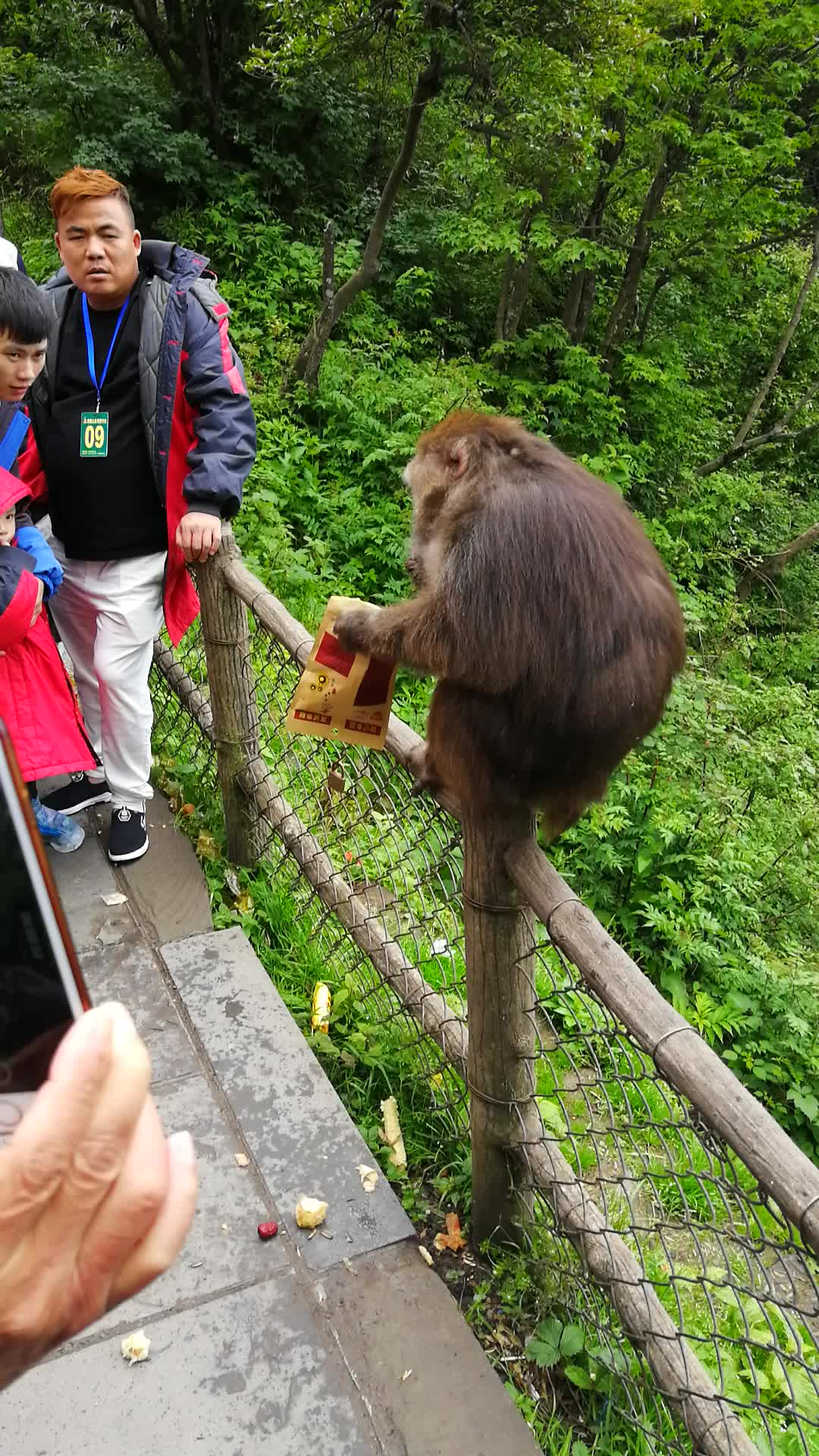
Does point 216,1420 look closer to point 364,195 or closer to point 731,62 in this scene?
point 731,62

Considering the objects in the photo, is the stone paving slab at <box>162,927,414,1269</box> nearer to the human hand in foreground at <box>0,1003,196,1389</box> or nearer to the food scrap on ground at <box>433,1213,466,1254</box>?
the food scrap on ground at <box>433,1213,466,1254</box>

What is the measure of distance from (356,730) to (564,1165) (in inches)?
41.6

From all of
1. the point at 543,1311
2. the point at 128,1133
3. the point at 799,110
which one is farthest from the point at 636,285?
the point at 128,1133

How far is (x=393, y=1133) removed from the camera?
2.54 metres

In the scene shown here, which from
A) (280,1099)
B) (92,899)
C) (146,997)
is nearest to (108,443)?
(92,899)

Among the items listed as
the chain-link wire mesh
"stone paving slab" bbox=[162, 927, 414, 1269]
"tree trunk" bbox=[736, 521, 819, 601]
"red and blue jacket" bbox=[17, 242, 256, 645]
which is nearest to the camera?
the chain-link wire mesh

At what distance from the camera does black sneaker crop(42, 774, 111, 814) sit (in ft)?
11.3

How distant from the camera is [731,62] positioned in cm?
854

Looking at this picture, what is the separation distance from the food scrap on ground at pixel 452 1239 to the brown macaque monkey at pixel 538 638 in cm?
105

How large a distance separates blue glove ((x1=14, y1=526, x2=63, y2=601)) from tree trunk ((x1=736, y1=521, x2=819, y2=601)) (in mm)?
8733

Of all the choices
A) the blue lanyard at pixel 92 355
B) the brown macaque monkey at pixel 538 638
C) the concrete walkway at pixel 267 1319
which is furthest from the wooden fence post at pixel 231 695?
the brown macaque monkey at pixel 538 638

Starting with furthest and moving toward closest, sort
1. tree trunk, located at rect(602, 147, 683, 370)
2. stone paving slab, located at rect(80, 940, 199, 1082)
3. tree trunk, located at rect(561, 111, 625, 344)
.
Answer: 1. tree trunk, located at rect(602, 147, 683, 370)
2. tree trunk, located at rect(561, 111, 625, 344)
3. stone paving slab, located at rect(80, 940, 199, 1082)

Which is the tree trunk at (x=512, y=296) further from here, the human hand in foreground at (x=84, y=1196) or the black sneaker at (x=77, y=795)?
the human hand in foreground at (x=84, y=1196)

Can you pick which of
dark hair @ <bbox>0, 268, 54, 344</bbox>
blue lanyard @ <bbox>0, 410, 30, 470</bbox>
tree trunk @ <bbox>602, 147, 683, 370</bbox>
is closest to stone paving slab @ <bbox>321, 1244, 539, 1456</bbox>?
blue lanyard @ <bbox>0, 410, 30, 470</bbox>
